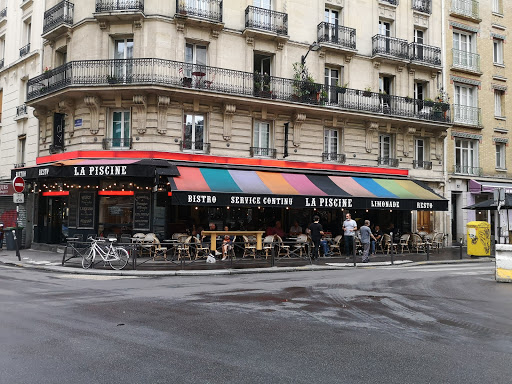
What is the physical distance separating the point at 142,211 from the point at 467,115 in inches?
765

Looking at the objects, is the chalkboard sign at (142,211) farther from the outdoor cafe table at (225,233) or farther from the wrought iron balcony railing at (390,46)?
the wrought iron balcony railing at (390,46)

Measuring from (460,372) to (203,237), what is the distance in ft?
42.4

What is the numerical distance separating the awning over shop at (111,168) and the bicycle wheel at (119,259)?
352 centimetres

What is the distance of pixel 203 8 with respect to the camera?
754 inches

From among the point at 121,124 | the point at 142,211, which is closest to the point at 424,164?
the point at 142,211

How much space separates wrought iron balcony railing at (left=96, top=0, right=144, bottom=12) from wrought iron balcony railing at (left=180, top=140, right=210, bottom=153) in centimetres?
566

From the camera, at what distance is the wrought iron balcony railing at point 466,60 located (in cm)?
2573

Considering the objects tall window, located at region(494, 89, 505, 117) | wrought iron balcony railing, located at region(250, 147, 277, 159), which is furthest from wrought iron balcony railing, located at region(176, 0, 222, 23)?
tall window, located at region(494, 89, 505, 117)

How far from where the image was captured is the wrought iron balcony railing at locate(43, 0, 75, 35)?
1939 cm

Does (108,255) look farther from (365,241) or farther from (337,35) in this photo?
(337,35)

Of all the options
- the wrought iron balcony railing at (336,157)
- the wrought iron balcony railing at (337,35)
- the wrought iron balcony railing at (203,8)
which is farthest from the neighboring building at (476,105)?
the wrought iron balcony railing at (203,8)

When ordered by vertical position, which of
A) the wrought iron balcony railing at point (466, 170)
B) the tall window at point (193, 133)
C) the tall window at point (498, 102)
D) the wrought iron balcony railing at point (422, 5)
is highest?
the wrought iron balcony railing at point (422, 5)

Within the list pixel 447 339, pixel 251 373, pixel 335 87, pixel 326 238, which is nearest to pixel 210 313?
pixel 251 373

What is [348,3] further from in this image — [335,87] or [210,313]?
[210,313]
